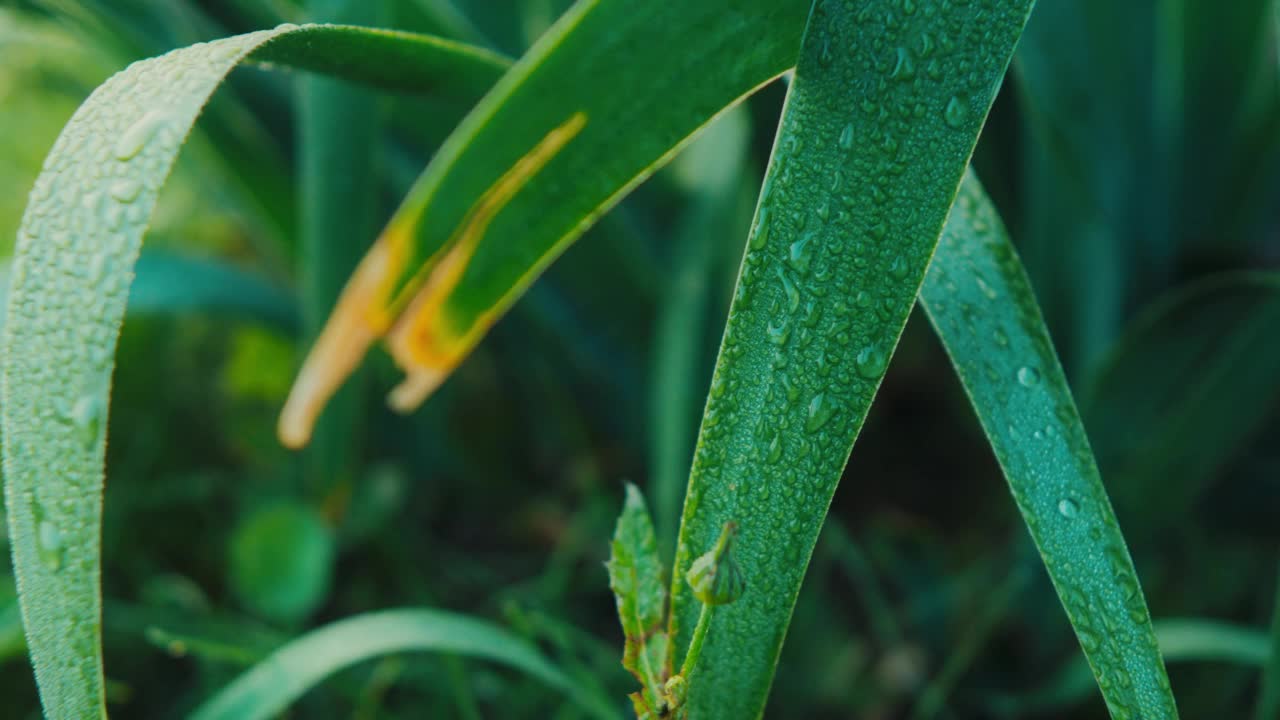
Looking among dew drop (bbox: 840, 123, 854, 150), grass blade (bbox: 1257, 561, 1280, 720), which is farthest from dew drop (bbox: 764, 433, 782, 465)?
grass blade (bbox: 1257, 561, 1280, 720)

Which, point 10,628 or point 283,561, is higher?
point 283,561

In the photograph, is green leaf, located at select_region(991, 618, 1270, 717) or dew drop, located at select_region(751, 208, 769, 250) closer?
dew drop, located at select_region(751, 208, 769, 250)

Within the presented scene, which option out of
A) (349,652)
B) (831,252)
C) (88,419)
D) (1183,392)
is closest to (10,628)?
(349,652)

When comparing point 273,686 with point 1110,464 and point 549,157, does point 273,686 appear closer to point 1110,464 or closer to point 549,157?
point 549,157

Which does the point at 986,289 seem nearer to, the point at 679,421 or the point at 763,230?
the point at 763,230

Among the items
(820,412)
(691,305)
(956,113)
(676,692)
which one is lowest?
(676,692)

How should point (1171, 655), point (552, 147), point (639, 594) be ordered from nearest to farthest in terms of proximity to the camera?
point (639, 594) → point (552, 147) → point (1171, 655)

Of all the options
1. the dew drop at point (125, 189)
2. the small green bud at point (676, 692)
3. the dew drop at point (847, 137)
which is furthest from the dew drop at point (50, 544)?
the dew drop at point (847, 137)

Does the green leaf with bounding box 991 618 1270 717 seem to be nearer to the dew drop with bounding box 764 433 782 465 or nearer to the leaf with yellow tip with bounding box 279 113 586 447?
the dew drop with bounding box 764 433 782 465
